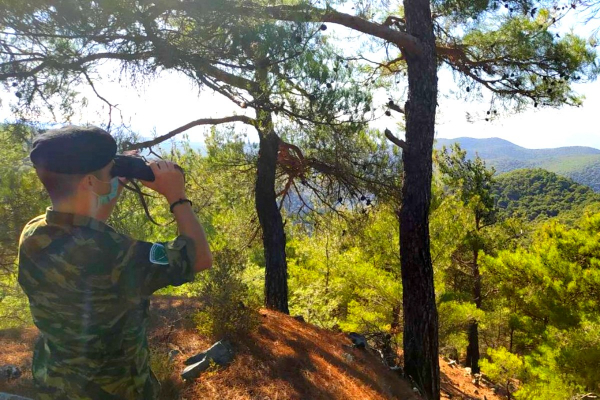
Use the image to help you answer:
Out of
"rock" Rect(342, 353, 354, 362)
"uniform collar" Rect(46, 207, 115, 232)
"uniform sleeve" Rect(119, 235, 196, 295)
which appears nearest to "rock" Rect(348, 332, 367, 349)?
"rock" Rect(342, 353, 354, 362)

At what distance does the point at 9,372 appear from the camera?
340cm

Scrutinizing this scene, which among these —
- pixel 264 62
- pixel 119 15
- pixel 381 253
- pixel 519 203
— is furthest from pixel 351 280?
pixel 519 203

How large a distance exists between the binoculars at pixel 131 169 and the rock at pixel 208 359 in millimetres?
2783

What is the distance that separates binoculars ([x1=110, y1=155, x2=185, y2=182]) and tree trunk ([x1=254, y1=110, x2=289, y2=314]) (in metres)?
4.93

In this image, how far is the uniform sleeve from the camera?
1305 mm

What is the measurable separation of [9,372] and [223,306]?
200 centimetres

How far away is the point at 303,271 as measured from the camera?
14.3m

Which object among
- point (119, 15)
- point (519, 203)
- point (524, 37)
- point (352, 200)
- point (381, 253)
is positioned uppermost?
point (524, 37)

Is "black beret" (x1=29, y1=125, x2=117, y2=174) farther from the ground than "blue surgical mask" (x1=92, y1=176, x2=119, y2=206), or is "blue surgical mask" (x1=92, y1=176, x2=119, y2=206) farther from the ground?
"black beret" (x1=29, y1=125, x2=117, y2=174)

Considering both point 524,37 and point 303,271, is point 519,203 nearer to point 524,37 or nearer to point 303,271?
point 303,271

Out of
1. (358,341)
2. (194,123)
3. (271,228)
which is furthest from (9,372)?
(358,341)

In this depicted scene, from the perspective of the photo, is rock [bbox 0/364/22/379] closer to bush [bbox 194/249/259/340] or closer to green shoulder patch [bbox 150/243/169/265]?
bush [bbox 194/249/259/340]

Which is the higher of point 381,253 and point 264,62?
point 264,62

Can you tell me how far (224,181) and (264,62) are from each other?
346cm
